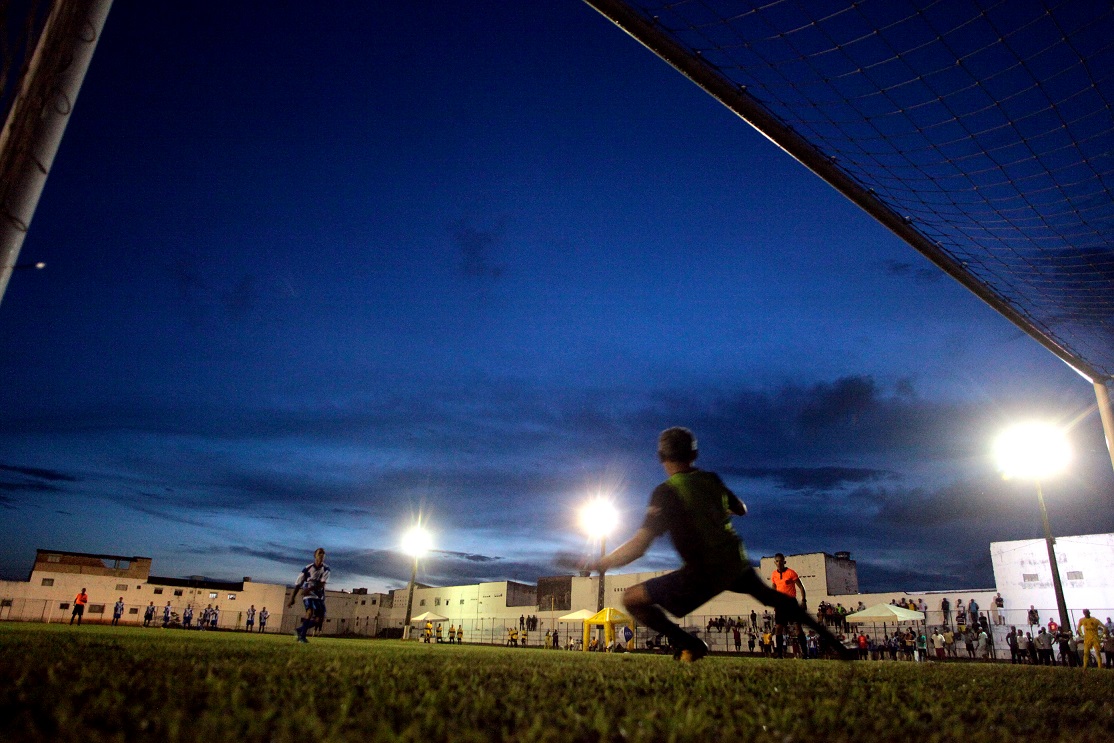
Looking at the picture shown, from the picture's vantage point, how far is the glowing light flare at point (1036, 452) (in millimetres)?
23828

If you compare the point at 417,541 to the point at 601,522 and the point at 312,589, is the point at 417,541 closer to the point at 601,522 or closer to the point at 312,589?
the point at 601,522

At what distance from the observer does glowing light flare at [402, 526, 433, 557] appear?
46.8 metres

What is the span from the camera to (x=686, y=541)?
4.28 m

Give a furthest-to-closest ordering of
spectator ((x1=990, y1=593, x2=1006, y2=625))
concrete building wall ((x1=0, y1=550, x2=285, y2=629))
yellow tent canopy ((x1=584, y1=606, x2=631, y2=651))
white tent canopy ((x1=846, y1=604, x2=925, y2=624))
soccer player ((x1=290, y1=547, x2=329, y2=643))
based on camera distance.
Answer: concrete building wall ((x1=0, y1=550, x2=285, y2=629)) → spectator ((x1=990, y1=593, x2=1006, y2=625)) → white tent canopy ((x1=846, y1=604, x2=925, y2=624)) → yellow tent canopy ((x1=584, y1=606, x2=631, y2=651)) → soccer player ((x1=290, y1=547, x2=329, y2=643))

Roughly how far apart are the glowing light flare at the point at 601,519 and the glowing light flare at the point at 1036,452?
15.7 meters

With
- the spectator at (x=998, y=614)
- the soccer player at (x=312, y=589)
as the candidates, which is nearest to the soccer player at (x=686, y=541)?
the soccer player at (x=312, y=589)

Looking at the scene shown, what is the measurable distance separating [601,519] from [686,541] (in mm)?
22784

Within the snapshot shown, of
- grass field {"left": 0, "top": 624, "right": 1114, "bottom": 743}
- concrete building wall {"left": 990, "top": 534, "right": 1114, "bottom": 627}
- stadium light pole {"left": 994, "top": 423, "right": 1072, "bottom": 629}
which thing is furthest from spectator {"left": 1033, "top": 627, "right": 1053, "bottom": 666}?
grass field {"left": 0, "top": 624, "right": 1114, "bottom": 743}

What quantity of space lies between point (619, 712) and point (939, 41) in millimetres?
8049

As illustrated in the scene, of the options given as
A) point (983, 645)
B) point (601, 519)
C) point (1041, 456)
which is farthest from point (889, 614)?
point (601, 519)

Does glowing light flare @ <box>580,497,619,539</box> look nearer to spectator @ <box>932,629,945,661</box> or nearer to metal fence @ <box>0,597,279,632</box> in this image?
spectator @ <box>932,629,945,661</box>

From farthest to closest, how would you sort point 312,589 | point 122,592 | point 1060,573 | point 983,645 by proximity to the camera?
point 122,592
point 1060,573
point 983,645
point 312,589

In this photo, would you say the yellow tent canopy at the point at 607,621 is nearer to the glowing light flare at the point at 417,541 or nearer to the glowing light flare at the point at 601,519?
the glowing light flare at the point at 601,519

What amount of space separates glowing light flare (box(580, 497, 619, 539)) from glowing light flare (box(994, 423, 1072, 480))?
51.6 ft
